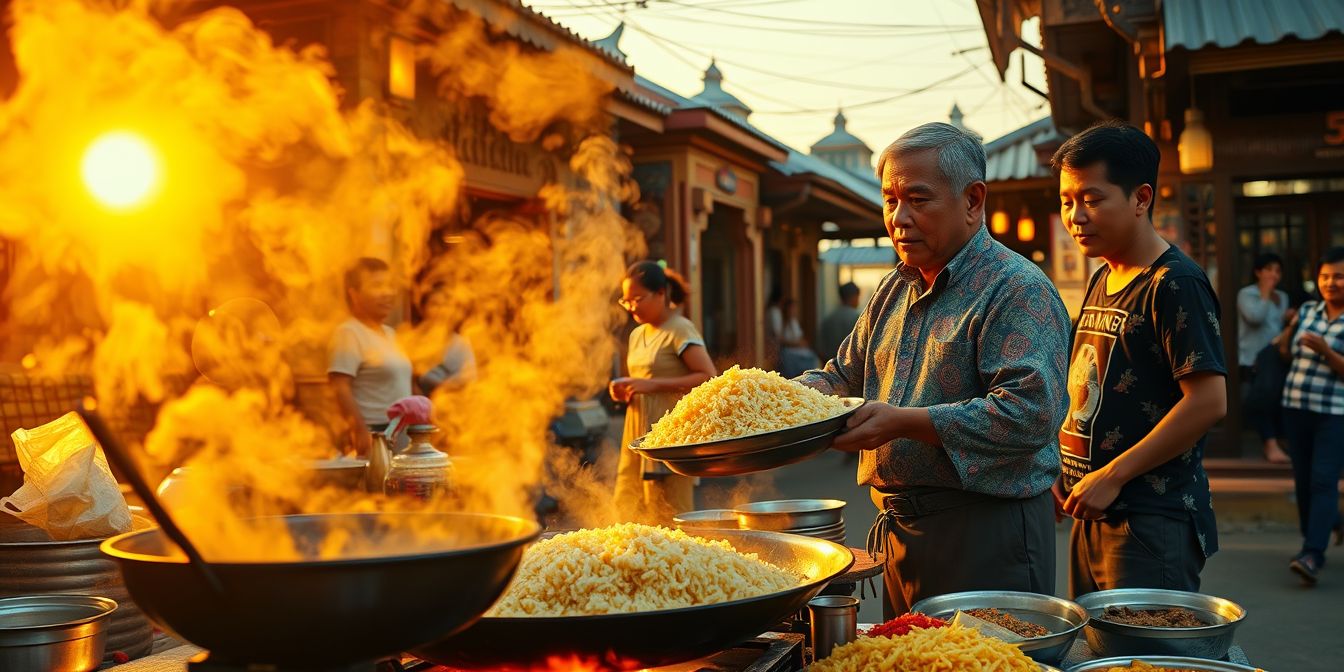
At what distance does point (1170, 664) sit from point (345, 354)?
4.51m

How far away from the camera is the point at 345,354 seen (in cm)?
557

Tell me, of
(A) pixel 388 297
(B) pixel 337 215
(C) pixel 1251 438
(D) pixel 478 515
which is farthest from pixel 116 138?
(C) pixel 1251 438

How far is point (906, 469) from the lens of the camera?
8.82ft

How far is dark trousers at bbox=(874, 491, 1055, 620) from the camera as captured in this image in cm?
266

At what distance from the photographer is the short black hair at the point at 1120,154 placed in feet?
9.59

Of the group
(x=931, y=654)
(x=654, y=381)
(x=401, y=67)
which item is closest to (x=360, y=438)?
(x=654, y=381)

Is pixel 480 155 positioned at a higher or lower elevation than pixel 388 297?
higher

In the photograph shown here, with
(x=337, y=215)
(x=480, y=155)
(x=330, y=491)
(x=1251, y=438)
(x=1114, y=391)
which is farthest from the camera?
(x=1251, y=438)

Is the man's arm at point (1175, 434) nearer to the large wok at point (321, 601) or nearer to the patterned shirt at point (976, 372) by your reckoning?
the patterned shirt at point (976, 372)

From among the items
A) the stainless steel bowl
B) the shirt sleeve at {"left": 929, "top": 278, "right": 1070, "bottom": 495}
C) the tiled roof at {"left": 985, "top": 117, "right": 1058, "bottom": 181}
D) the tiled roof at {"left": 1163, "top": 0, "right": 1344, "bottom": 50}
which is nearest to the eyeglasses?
the shirt sleeve at {"left": 929, "top": 278, "right": 1070, "bottom": 495}

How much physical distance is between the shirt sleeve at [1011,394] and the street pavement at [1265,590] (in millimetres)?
3505

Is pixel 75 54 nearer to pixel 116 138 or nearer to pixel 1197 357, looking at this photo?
pixel 116 138

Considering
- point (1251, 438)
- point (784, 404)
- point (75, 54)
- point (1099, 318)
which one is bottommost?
point (1251, 438)

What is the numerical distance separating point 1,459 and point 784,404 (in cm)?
444
